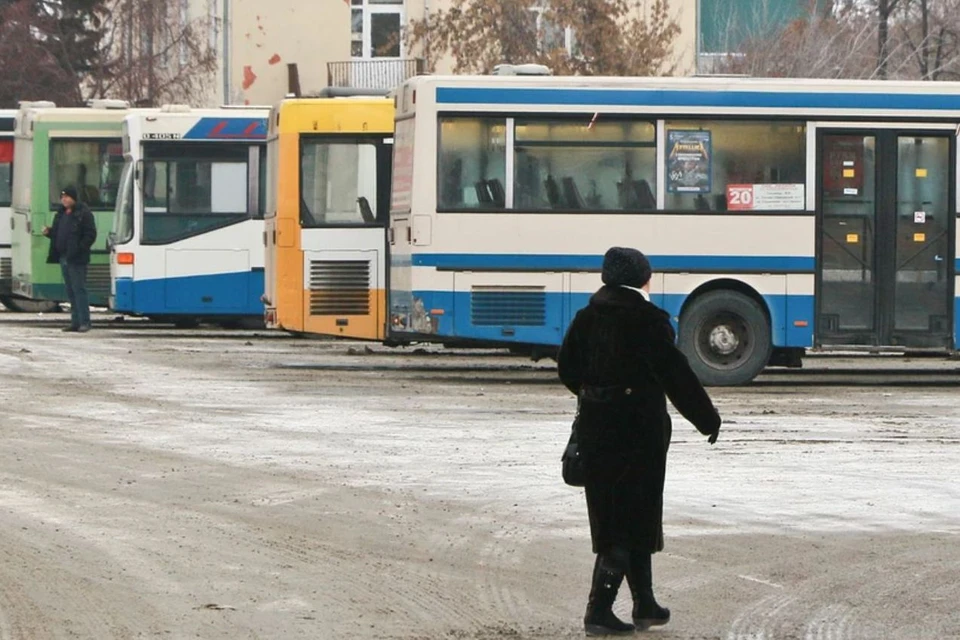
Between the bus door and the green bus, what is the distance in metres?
12.8

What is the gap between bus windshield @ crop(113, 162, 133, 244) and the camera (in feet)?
92.7

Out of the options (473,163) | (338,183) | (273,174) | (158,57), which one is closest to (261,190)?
(273,174)

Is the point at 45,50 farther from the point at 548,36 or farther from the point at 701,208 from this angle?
the point at 701,208

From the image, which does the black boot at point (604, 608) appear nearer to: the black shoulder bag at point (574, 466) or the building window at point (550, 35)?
the black shoulder bag at point (574, 466)

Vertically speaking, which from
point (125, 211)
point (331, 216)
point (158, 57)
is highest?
point (158, 57)

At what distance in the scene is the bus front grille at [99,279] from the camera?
30.5 meters

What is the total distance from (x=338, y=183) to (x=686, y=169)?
445cm

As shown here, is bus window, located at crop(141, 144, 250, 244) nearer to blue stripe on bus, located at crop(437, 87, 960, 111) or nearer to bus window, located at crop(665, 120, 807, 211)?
blue stripe on bus, located at crop(437, 87, 960, 111)

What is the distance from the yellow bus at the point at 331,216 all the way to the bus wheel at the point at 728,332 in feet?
12.3

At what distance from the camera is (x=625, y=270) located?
830cm

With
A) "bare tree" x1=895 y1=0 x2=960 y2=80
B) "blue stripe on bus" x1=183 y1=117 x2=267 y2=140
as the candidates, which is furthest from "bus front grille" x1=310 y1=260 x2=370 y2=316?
"bare tree" x1=895 y1=0 x2=960 y2=80

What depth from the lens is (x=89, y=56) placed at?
171 ft

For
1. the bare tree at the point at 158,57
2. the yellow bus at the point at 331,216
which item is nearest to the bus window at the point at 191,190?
the yellow bus at the point at 331,216

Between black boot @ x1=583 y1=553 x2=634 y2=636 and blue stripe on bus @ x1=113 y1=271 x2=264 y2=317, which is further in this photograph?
blue stripe on bus @ x1=113 y1=271 x2=264 y2=317
